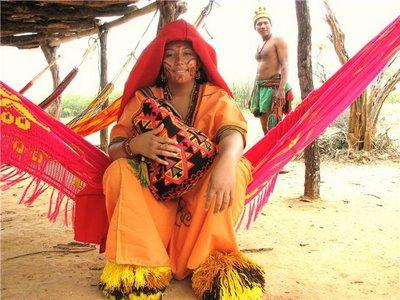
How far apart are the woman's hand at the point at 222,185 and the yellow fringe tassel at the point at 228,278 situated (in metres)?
0.20

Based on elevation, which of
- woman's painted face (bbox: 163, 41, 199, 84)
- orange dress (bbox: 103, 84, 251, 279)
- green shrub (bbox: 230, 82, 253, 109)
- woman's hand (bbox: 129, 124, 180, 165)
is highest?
green shrub (bbox: 230, 82, 253, 109)

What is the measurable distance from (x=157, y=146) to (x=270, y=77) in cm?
270

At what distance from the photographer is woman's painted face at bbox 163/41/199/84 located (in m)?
1.58

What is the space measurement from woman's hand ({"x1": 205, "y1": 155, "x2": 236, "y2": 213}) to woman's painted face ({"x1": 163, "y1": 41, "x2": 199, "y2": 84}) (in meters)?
0.39

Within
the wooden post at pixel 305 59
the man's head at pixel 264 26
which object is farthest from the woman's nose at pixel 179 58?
the man's head at pixel 264 26

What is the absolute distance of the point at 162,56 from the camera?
1.60m

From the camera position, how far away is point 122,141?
1.55 metres

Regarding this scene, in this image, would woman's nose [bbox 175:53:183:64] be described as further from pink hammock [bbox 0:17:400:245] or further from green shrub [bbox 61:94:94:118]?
green shrub [bbox 61:94:94:118]

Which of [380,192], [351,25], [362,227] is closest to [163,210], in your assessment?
[362,227]

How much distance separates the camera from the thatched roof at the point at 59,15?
3.24 m

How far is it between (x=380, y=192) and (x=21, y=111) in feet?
8.54

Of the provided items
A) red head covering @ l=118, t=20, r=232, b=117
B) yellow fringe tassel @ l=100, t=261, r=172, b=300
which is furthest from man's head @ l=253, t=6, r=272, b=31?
yellow fringe tassel @ l=100, t=261, r=172, b=300

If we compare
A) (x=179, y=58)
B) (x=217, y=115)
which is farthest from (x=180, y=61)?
(x=217, y=115)

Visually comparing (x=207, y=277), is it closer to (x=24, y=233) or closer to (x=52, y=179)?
(x=52, y=179)
